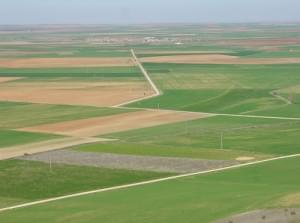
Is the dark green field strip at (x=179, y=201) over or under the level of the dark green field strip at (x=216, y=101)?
over

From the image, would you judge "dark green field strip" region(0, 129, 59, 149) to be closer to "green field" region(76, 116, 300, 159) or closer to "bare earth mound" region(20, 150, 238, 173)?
"green field" region(76, 116, 300, 159)

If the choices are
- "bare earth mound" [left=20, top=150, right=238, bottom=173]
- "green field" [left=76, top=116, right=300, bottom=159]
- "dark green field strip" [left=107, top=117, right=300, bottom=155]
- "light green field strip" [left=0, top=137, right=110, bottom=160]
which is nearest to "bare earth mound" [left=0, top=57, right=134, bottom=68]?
"dark green field strip" [left=107, top=117, right=300, bottom=155]

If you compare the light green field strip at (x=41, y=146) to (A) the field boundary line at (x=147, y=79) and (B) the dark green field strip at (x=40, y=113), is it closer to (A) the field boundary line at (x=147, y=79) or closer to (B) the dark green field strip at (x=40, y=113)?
(B) the dark green field strip at (x=40, y=113)

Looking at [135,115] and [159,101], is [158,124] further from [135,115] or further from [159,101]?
[159,101]

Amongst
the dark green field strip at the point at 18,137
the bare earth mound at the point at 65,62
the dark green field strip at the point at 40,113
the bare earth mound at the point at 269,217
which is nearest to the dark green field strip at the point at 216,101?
the dark green field strip at the point at 40,113

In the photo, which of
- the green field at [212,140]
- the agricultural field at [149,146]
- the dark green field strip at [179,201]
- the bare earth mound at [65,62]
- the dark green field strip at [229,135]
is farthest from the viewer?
the bare earth mound at [65,62]

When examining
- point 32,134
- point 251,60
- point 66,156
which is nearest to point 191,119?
point 32,134
